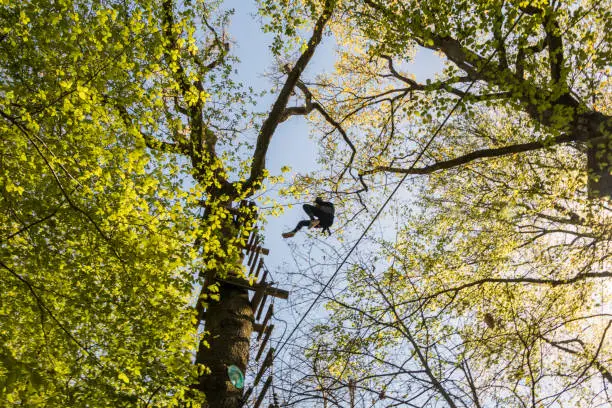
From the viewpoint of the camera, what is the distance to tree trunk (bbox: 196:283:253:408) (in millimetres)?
5266

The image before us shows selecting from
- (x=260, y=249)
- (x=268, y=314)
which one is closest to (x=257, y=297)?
(x=268, y=314)

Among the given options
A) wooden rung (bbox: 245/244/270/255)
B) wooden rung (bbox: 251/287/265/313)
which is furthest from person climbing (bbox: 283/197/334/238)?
wooden rung (bbox: 251/287/265/313)

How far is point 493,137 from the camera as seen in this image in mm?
10516

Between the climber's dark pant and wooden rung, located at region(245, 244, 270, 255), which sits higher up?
the climber's dark pant

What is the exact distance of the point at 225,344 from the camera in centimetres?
587

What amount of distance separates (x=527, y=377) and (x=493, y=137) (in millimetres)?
7569

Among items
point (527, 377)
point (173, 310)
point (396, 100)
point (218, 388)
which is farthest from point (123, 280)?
point (396, 100)

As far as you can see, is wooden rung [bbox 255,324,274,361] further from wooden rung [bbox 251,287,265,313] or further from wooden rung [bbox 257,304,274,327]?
wooden rung [bbox 251,287,265,313]

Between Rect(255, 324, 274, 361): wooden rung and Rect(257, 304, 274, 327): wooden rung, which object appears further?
Rect(257, 304, 274, 327): wooden rung

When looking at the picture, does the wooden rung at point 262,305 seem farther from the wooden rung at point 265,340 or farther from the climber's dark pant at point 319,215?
the climber's dark pant at point 319,215

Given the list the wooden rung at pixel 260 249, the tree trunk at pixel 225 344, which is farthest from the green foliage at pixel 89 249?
the wooden rung at pixel 260 249

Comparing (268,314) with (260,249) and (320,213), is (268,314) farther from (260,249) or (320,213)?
(320,213)

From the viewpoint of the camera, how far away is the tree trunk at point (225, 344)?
527 centimetres

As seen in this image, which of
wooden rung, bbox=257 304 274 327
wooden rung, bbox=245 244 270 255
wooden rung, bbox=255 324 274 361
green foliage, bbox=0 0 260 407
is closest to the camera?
green foliage, bbox=0 0 260 407
